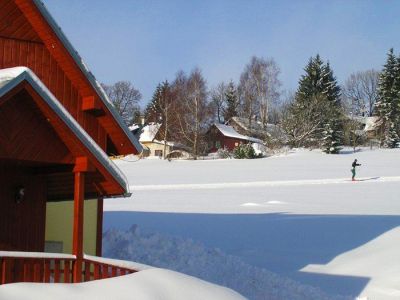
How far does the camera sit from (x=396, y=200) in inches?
1187

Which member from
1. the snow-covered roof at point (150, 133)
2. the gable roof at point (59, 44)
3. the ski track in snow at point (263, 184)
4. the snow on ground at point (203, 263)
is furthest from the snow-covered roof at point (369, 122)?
the gable roof at point (59, 44)

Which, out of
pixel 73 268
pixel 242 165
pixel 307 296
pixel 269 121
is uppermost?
pixel 269 121

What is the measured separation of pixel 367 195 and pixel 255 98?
40.5m

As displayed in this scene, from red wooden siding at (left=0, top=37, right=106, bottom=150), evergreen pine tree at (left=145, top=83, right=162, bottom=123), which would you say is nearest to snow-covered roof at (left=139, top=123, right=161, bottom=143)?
evergreen pine tree at (left=145, top=83, right=162, bottom=123)

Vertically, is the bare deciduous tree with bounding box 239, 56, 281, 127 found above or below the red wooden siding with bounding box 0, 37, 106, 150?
above

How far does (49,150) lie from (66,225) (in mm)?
5136

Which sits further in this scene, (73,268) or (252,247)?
(252,247)

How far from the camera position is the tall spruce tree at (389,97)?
6875cm

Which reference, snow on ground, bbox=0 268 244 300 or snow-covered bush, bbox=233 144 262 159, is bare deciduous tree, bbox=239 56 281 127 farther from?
snow on ground, bbox=0 268 244 300

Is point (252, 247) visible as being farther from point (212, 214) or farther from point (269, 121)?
point (269, 121)

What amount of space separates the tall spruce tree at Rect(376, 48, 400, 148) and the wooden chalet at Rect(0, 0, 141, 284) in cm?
5836

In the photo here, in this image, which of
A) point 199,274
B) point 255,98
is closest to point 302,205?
point 199,274

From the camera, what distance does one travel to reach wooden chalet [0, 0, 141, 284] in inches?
338

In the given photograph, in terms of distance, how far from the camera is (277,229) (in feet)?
70.1
